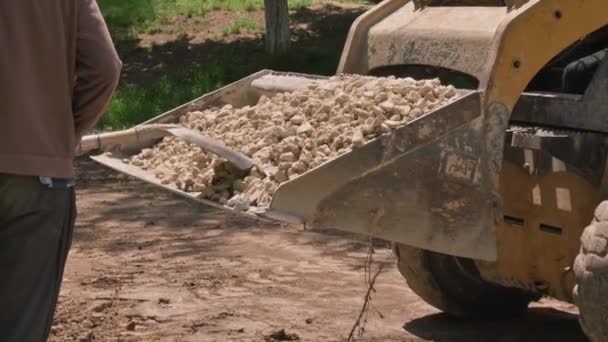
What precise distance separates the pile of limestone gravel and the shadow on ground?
52.2 inches

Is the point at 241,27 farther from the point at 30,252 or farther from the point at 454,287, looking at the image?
the point at 30,252

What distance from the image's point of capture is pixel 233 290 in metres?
6.69

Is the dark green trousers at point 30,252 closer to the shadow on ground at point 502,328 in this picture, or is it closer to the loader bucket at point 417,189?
the loader bucket at point 417,189

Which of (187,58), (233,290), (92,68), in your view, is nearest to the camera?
(92,68)

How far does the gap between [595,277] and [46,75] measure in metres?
2.29

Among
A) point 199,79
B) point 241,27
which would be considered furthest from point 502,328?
point 241,27

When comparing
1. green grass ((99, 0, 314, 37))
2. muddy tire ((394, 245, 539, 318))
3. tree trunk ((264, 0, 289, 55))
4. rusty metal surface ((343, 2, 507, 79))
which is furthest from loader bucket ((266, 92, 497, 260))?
green grass ((99, 0, 314, 37))

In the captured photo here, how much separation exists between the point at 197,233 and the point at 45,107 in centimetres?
517

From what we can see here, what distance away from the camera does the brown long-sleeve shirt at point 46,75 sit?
3045mm

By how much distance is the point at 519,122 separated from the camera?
5152 millimetres

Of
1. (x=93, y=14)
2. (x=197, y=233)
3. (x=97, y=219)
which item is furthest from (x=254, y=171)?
(x=97, y=219)

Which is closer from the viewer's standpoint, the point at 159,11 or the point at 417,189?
the point at 417,189

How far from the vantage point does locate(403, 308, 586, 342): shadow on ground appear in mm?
5883

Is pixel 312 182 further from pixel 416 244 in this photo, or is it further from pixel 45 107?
pixel 45 107
